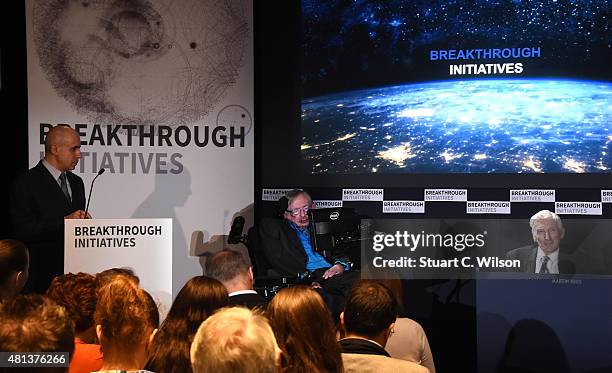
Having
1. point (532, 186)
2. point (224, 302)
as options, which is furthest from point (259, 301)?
point (532, 186)

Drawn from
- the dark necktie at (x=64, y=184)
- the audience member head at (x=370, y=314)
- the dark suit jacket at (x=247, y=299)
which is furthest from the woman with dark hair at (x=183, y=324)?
the dark necktie at (x=64, y=184)

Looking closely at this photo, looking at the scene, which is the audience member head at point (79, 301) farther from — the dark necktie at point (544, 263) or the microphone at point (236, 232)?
the dark necktie at point (544, 263)

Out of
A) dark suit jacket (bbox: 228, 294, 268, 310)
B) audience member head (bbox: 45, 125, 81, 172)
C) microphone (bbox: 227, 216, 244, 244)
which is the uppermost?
audience member head (bbox: 45, 125, 81, 172)

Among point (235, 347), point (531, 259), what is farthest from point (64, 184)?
point (235, 347)

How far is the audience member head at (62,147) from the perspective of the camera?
5.16 metres

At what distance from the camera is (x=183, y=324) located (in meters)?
2.76

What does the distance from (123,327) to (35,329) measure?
687 mm

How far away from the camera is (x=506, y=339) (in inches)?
190

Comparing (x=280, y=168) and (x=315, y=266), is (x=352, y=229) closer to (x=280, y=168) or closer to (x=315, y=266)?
(x=315, y=266)

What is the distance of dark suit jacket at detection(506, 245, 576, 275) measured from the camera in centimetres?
478

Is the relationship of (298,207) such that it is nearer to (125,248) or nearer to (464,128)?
(464,128)

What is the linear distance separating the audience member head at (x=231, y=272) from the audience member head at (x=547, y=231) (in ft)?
6.55

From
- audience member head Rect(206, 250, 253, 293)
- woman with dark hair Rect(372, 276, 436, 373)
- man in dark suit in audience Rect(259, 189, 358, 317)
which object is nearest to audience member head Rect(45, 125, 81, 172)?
man in dark suit in audience Rect(259, 189, 358, 317)

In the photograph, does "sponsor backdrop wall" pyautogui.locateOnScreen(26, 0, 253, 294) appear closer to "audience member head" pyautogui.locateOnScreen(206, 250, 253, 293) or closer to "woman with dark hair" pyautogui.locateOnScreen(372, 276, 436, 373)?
"audience member head" pyautogui.locateOnScreen(206, 250, 253, 293)
